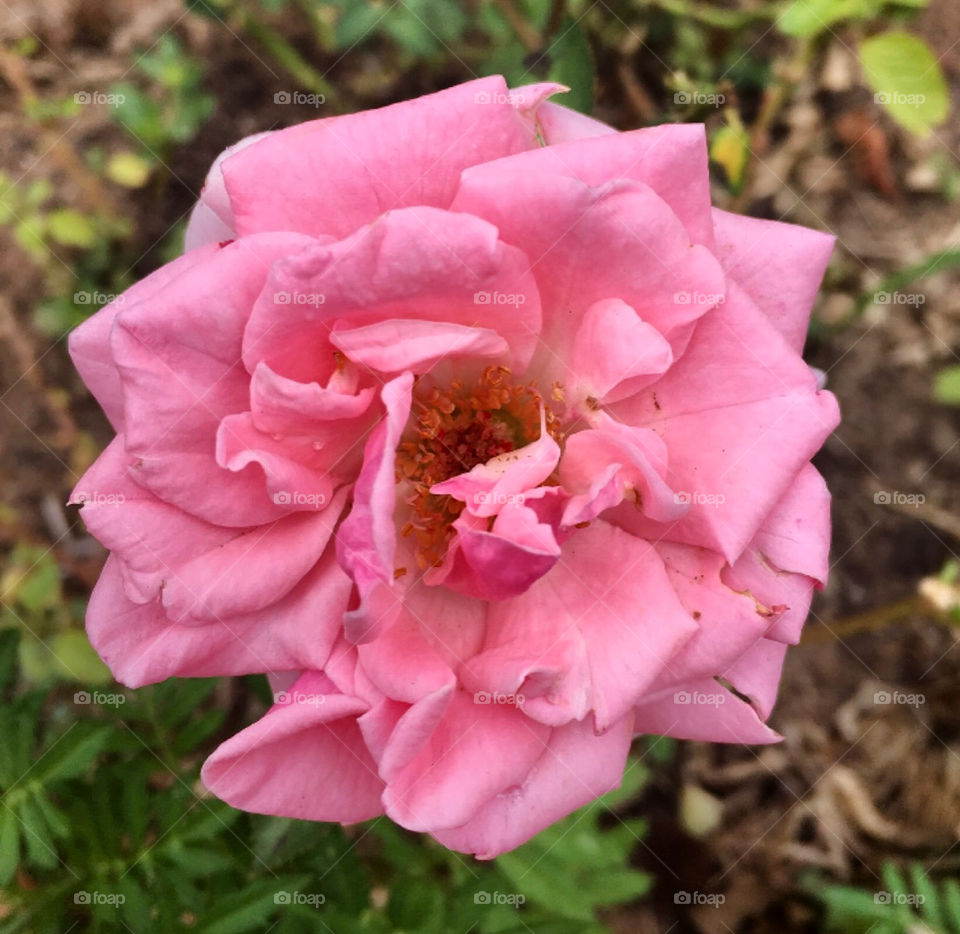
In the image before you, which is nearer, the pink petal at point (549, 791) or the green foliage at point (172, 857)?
the pink petal at point (549, 791)

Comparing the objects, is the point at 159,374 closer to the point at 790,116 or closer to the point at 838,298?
the point at 838,298

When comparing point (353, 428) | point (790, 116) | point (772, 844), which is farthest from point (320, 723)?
point (790, 116)

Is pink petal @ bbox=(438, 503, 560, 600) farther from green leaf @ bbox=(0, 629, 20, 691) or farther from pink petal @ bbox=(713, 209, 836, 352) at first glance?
green leaf @ bbox=(0, 629, 20, 691)

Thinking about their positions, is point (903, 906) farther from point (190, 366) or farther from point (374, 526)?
point (190, 366)

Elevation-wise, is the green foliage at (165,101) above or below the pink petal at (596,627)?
above
